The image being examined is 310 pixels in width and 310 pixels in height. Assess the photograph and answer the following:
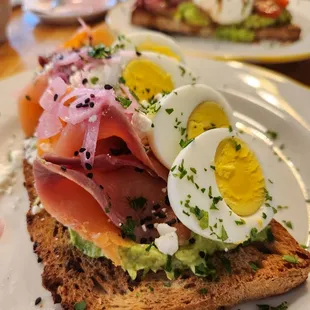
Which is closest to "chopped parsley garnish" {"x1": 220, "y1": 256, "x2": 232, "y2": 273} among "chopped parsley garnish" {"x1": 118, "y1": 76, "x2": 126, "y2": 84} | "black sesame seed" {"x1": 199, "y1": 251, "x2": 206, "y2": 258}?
"black sesame seed" {"x1": 199, "y1": 251, "x2": 206, "y2": 258}

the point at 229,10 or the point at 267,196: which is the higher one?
the point at 267,196

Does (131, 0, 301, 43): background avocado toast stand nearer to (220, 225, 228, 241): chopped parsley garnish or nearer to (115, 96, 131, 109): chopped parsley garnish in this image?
(115, 96, 131, 109): chopped parsley garnish

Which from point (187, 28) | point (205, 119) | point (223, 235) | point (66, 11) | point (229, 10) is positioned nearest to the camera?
point (223, 235)

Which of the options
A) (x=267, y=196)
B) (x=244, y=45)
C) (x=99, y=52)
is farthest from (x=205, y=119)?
(x=244, y=45)

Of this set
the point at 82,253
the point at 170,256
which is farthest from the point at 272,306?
the point at 82,253

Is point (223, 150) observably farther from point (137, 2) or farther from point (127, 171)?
point (137, 2)

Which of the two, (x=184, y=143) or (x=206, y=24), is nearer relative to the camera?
(x=184, y=143)

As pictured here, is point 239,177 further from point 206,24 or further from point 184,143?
point 206,24

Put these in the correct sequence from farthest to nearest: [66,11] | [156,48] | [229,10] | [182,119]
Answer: [66,11] → [229,10] → [156,48] → [182,119]
